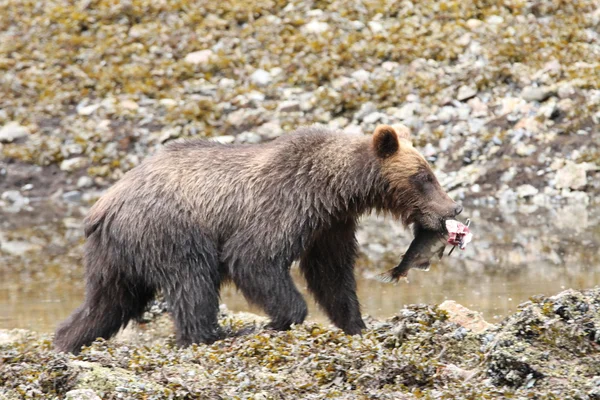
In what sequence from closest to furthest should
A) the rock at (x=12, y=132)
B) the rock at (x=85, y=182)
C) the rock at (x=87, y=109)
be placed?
the rock at (x=85, y=182) < the rock at (x=12, y=132) < the rock at (x=87, y=109)

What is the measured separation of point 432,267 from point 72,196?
25.4ft

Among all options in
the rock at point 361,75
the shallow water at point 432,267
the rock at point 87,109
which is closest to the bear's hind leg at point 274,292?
the shallow water at point 432,267

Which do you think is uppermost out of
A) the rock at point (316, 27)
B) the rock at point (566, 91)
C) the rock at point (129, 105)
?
the rock at point (566, 91)

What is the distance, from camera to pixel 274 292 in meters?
7.90

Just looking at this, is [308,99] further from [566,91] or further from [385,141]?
[385,141]

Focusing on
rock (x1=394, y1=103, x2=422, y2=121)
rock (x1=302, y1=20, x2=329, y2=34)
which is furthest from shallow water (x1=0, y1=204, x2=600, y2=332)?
rock (x1=302, y1=20, x2=329, y2=34)

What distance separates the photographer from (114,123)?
19109mm

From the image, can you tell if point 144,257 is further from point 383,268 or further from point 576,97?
point 576,97

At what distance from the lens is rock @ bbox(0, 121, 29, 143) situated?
19.1 meters

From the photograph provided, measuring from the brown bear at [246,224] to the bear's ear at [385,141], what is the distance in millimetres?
11

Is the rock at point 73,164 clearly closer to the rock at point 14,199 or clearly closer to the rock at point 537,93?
the rock at point 14,199

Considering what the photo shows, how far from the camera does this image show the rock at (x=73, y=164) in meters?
18.4

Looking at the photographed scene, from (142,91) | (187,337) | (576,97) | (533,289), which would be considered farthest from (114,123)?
(187,337)

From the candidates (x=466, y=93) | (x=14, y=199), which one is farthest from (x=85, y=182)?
(x=466, y=93)
